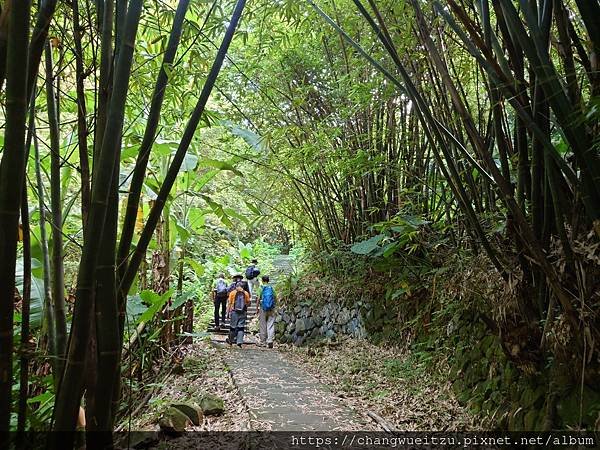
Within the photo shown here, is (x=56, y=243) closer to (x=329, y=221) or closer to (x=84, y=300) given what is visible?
(x=84, y=300)

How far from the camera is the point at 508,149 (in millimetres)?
2340

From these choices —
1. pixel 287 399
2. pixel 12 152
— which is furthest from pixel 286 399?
pixel 12 152

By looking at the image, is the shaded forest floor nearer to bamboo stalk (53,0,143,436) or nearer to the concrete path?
the concrete path

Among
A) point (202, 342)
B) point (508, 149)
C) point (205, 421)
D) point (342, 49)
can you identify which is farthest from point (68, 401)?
point (202, 342)

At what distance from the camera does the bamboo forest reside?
1.25m

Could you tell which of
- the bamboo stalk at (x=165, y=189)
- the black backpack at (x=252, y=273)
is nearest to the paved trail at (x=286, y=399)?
the bamboo stalk at (x=165, y=189)

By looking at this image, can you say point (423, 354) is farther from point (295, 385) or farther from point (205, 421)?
point (205, 421)

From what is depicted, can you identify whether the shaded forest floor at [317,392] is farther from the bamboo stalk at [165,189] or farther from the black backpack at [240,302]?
the bamboo stalk at [165,189]

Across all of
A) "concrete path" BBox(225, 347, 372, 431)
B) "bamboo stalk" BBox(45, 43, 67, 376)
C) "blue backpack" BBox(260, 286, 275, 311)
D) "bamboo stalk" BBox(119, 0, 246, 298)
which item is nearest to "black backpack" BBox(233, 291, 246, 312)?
"blue backpack" BBox(260, 286, 275, 311)

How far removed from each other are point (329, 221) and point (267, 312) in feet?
5.97

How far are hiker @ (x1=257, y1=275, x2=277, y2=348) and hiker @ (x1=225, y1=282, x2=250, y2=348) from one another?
293mm

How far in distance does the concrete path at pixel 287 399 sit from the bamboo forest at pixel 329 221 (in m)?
0.03

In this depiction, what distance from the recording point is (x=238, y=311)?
20.3 ft

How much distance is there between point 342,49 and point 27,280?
3.62 meters
